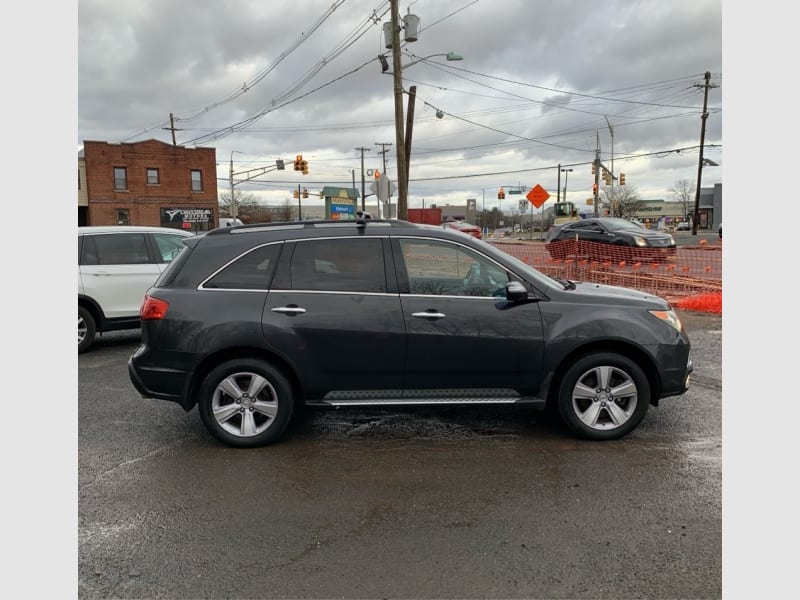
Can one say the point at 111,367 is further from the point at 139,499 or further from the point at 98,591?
the point at 98,591

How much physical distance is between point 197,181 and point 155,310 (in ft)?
156

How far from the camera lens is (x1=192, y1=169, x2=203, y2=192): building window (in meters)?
48.3

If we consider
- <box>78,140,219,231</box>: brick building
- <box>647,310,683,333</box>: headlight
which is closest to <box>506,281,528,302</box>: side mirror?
<box>647,310,683,333</box>: headlight

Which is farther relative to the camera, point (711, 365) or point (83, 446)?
point (711, 365)

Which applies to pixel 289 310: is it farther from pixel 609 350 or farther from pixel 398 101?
pixel 398 101

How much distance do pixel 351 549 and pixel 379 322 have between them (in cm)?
183

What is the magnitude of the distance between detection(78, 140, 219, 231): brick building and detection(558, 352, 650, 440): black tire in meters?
45.3

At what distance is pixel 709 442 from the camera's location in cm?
466

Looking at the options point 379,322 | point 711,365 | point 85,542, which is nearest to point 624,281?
point 711,365

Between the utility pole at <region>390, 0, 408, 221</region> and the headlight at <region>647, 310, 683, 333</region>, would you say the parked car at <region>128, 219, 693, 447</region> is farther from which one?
the utility pole at <region>390, 0, 408, 221</region>

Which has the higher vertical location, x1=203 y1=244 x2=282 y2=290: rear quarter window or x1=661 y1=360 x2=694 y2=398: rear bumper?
x1=203 y1=244 x2=282 y2=290: rear quarter window

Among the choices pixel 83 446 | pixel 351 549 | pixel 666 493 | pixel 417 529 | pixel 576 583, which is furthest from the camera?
pixel 83 446

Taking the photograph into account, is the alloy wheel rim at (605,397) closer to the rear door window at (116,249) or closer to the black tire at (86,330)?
the rear door window at (116,249)

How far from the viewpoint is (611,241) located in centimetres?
1881
